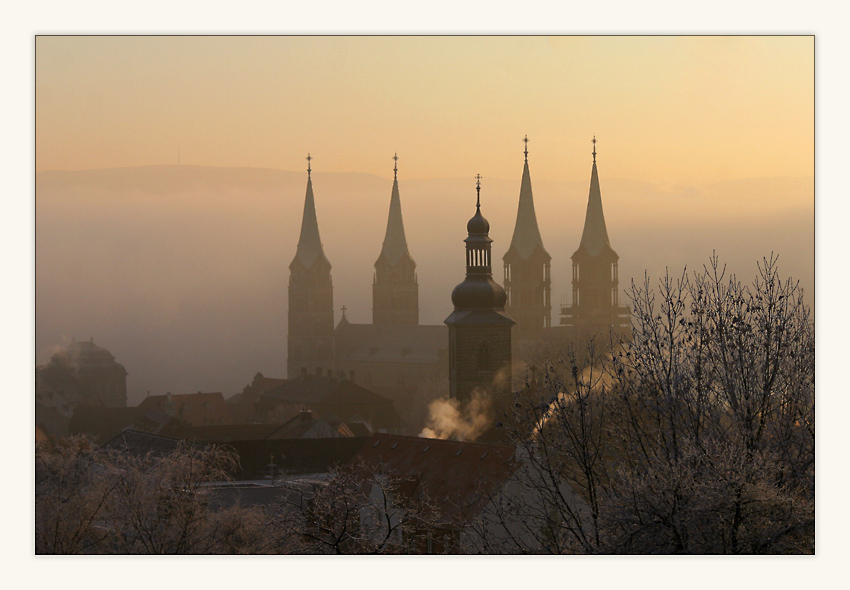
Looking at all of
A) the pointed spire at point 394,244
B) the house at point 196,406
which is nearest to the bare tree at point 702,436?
the house at point 196,406

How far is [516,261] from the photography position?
4343 inches

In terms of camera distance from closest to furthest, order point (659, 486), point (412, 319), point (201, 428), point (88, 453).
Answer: point (659, 486), point (88, 453), point (201, 428), point (412, 319)

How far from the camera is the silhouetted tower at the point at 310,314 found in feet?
415

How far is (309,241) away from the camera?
121500 millimetres

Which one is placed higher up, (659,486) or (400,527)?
(659,486)

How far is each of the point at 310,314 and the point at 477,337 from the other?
74932 mm

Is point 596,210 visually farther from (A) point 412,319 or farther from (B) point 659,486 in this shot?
(B) point 659,486

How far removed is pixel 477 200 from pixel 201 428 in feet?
77.0

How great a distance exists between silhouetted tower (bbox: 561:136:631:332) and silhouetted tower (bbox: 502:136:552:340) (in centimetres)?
603

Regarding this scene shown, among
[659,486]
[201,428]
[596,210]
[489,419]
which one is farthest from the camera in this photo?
[596,210]

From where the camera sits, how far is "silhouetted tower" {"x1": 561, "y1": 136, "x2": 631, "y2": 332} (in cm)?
9519

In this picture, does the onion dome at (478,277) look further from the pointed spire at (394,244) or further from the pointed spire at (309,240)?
the pointed spire at (394,244)

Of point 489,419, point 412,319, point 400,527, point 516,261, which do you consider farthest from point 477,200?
point 412,319

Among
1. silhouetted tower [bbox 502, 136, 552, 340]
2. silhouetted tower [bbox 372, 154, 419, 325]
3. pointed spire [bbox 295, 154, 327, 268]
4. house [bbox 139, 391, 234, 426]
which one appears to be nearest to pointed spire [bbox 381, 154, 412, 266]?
silhouetted tower [bbox 372, 154, 419, 325]
